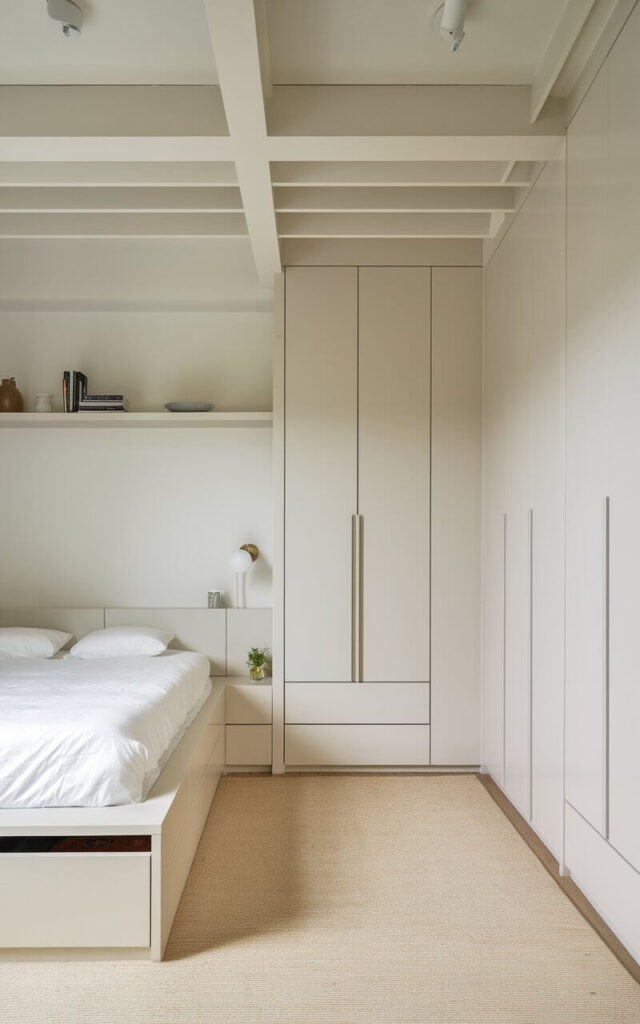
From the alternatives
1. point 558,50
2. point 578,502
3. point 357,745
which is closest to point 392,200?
point 558,50

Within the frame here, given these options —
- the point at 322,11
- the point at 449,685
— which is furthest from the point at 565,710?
the point at 322,11

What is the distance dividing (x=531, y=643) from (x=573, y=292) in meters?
1.34

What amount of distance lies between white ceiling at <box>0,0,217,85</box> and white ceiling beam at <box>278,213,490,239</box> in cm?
103

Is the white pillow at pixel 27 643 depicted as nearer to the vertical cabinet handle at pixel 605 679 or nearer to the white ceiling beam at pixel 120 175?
the white ceiling beam at pixel 120 175

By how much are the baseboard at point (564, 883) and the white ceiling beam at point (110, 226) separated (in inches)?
113

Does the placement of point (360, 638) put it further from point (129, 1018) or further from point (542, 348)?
point (129, 1018)

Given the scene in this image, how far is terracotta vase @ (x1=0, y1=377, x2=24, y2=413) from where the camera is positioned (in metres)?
3.97

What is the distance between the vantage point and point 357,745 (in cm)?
367

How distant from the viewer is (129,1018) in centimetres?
180

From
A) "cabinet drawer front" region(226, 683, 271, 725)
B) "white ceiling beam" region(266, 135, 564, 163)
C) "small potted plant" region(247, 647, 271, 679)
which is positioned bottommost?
"cabinet drawer front" region(226, 683, 271, 725)

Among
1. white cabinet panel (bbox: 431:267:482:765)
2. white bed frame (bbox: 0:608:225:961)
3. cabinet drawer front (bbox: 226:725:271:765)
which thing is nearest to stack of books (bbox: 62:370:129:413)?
white cabinet panel (bbox: 431:267:482:765)

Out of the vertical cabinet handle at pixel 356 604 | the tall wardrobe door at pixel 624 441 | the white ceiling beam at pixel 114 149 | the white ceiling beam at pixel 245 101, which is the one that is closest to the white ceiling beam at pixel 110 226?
the white ceiling beam at pixel 245 101

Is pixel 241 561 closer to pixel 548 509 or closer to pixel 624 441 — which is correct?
pixel 548 509

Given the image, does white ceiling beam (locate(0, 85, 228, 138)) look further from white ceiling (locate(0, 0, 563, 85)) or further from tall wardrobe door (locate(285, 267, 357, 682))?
tall wardrobe door (locate(285, 267, 357, 682))
